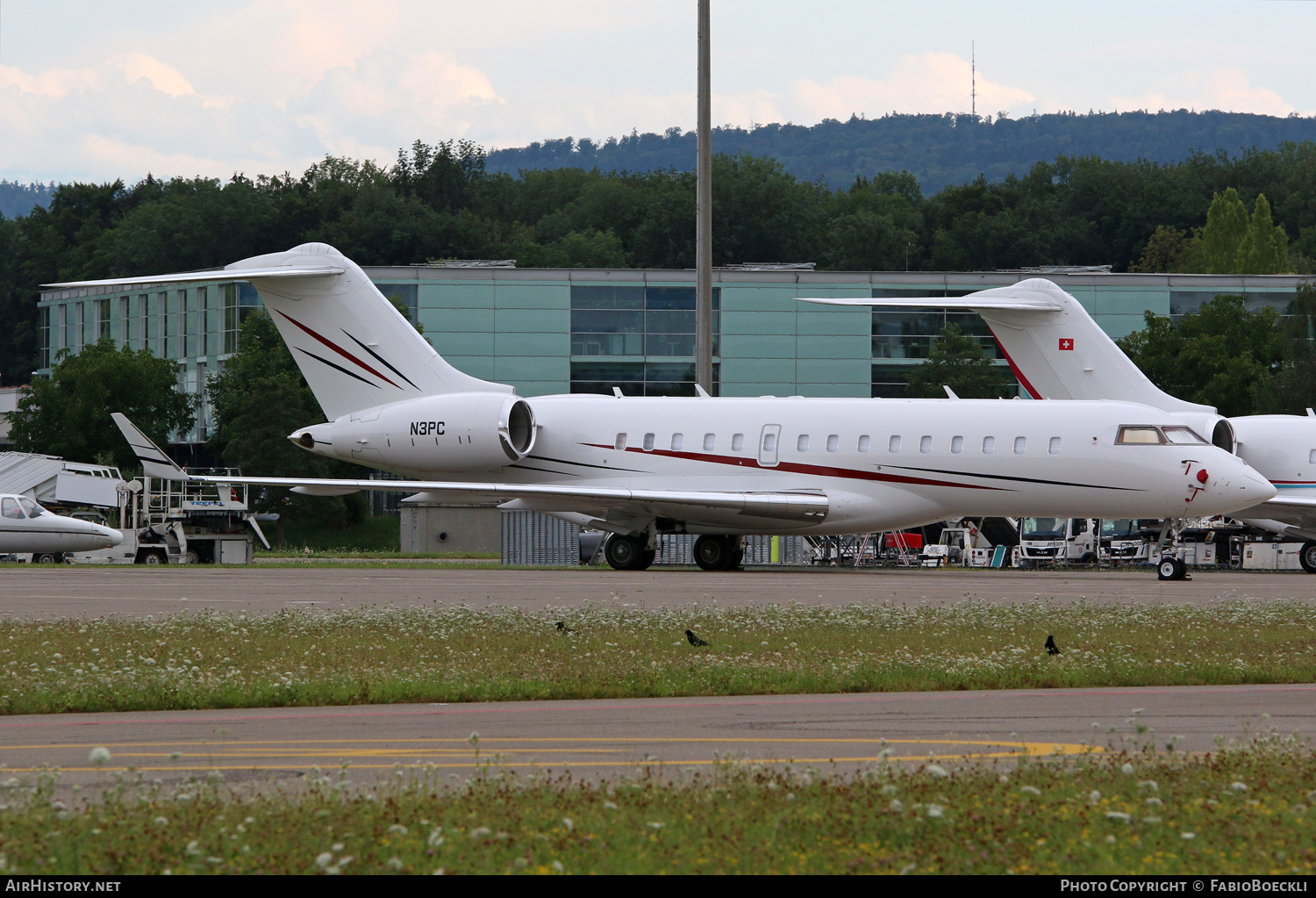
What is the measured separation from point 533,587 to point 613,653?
1044 cm

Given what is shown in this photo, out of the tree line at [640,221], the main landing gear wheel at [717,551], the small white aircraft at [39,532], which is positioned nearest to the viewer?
the main landing gear wheel at [717,551]

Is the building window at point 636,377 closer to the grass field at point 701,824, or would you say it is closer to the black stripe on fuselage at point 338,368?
the black stripe on fuselage at point 338,368

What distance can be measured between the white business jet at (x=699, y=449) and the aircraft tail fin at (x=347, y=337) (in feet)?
0.12

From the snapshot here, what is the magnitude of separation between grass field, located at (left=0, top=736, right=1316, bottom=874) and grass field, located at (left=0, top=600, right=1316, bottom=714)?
391 cm

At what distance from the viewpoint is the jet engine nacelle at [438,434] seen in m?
31.6

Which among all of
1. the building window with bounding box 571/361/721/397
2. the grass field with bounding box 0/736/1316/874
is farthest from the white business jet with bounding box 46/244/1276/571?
the building window with bounding box 571/361/721/397

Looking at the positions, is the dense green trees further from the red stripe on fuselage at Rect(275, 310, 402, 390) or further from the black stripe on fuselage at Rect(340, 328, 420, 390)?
the black stripe on fuselage at Rect(340, 328, 420, 390)

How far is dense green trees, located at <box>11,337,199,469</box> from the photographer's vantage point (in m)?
69.8

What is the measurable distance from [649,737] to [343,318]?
2533 cm

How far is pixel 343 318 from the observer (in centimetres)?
3338

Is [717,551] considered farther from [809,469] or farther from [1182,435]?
[1182,435]

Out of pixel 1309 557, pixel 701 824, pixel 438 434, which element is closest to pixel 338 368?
pixel 438 434

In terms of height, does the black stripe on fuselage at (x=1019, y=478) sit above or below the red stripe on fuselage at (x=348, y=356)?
below

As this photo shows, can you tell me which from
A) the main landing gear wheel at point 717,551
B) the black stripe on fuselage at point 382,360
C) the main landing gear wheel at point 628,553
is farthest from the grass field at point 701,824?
the black stripe on fuselage at point 382,360
